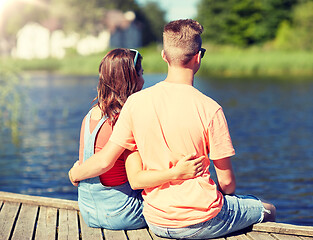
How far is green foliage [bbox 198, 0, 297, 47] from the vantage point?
46.0m

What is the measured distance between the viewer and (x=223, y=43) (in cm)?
4797

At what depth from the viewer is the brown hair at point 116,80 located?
125 inches

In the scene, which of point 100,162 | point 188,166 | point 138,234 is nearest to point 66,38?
point 138,234

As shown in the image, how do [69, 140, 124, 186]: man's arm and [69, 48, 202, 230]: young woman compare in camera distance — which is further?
[69, 48, 202, 230]: young woman

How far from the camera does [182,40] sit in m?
2.72

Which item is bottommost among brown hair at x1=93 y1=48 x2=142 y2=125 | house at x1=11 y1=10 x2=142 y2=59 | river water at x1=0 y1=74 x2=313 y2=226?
house at x1=11 y1=10 x2=142 y2=59

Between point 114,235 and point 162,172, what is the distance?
0.79 m

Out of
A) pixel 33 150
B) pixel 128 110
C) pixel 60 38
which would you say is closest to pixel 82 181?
pixel 128 110

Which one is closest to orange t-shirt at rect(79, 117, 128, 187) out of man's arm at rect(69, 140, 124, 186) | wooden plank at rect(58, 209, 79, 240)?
man's arm at rect(69, 140, 124, 186)

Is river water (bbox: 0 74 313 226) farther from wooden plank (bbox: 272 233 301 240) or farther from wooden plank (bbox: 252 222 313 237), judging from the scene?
wooden plank (bbox: 272 233 301 240)

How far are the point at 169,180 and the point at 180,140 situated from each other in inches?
9.4

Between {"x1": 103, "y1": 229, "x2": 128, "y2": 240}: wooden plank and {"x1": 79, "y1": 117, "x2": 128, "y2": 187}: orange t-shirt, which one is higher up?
{"x1": 79, "y1": 117, "x2": 128, "y2": 187}: orange t-shirt

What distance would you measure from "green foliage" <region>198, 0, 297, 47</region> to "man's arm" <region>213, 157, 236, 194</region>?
4459cm

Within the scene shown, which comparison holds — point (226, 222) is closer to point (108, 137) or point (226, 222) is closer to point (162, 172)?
point (162, 172)
